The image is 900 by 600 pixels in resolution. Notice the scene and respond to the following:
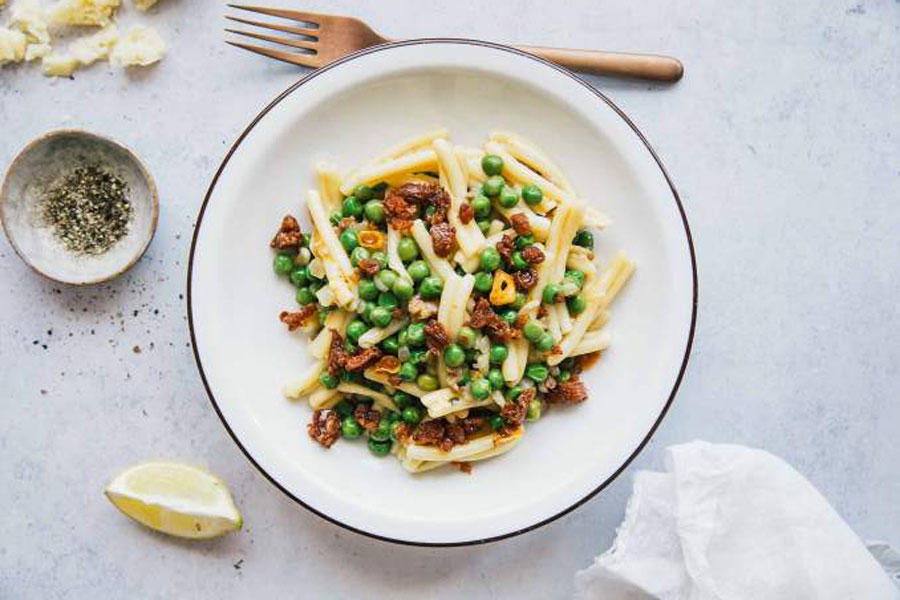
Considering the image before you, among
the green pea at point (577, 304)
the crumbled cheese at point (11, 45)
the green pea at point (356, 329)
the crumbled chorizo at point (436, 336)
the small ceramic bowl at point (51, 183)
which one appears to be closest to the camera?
the crumbled chorizo at point (436, 336)

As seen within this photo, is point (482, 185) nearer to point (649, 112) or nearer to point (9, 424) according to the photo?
point (649, 112)

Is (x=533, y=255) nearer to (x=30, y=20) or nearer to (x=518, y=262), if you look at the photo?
(x=518, y=262)

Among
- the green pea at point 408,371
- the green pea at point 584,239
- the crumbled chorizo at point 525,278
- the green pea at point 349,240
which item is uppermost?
the green pea at point 584,239

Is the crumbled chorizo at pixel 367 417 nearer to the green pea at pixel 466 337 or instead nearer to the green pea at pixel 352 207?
the green pea at pixel 466 337

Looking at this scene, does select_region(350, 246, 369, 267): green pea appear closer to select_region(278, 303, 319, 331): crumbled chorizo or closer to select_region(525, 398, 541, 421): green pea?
select_region(278, 303, 319, 331): crumbled chorizo

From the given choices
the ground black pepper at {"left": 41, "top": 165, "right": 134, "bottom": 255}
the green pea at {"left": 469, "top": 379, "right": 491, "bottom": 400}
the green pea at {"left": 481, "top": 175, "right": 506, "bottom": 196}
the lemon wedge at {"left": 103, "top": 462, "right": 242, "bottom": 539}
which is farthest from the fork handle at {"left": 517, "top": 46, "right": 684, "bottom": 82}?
the lemon wedge at {"left": 103, "top": 462, "right": 242, "bottom": 539}

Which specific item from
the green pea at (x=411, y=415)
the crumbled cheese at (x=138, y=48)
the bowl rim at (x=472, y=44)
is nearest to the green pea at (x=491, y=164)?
the bowl rim at (x=472, y=44)

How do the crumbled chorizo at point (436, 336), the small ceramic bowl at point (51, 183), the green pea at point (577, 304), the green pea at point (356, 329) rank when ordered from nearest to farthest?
the crumbled chorizo at point (436, 336) < the green pea at point (356, 329) < the green pea at point (577, 304) < the small ceramic bowl at point (51, 183)
